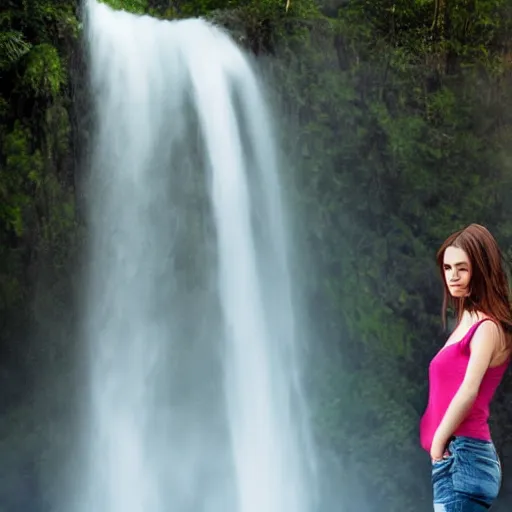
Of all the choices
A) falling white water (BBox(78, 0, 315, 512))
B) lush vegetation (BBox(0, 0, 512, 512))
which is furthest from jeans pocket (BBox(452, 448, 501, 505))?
lush vegetation (BBox(0, 0, 512, 512))

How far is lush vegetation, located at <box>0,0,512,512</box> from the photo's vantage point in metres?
6.50

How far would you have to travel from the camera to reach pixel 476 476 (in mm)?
1534

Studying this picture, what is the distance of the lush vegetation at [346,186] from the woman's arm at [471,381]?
5.41 metres

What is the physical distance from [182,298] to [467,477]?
16.8 ft

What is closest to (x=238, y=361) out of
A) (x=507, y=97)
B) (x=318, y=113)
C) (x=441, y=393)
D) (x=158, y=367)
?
(x=158, y=367)

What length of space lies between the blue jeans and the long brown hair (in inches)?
9.9

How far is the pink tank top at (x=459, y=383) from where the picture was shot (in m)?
1.55

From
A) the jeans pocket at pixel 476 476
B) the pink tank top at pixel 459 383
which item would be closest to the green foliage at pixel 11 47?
the pink tank top at pixel 459 383

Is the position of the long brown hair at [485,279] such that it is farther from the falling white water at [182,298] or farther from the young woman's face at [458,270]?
the falling white water at [182,298]

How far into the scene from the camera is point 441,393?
158 cm

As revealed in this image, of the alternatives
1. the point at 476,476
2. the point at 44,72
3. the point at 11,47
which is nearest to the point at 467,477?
the point at 476,476

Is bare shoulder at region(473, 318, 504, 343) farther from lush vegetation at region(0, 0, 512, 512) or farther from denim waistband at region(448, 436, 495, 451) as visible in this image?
lush vegetation at region(0, 0, 512, 512)

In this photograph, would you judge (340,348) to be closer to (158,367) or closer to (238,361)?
(238,361)

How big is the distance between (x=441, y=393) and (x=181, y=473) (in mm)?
5149
